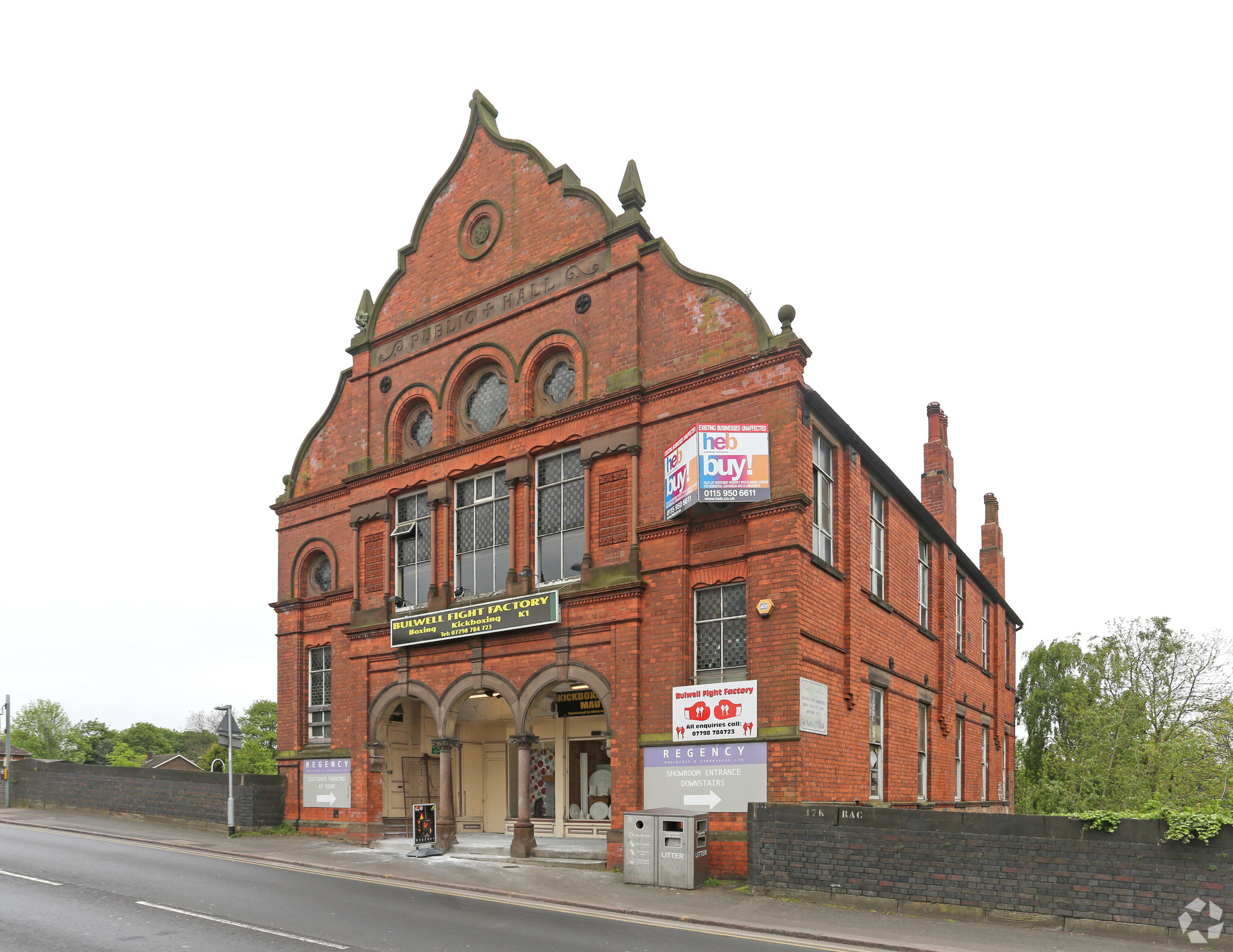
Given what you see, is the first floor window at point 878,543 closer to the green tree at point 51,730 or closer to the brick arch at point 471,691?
the brick arch at point 471,691

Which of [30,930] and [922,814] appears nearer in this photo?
[30,930]

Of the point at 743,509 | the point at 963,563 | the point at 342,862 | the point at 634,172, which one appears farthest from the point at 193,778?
the point at 963,563

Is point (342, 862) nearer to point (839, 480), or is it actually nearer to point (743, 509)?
point (743, 509)

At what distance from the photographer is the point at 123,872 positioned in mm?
15969

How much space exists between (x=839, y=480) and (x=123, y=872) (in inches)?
560

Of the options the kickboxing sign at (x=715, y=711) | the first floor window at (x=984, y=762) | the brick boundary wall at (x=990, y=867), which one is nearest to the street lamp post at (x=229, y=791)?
the kickboxing sign at (x=715, y=711)

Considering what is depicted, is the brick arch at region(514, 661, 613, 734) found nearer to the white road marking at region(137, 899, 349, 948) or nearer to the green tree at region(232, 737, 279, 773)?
the white road marking at region(137, 899, 349, 948)

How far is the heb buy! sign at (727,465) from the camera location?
16609mm

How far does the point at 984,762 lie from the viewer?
29922 millimetres

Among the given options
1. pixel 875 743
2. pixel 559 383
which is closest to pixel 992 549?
pixel 875 743

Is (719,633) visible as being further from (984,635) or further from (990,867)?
(984,635)

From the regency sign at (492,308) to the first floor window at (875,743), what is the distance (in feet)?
33.8

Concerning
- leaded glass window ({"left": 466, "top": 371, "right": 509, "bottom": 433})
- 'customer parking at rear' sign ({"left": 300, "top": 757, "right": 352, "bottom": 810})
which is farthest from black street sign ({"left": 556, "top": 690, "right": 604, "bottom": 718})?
leaded glass window ({"left": 466, "top": 371, "right": 509, "bottom": 433})

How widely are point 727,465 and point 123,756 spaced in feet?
308
